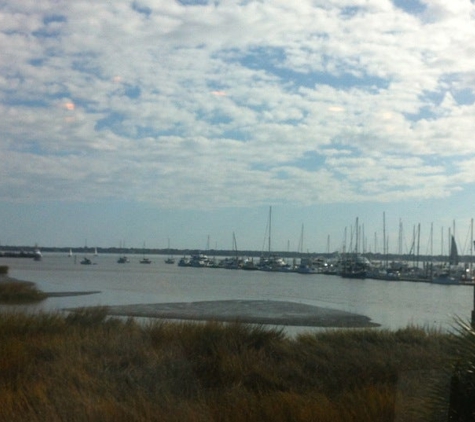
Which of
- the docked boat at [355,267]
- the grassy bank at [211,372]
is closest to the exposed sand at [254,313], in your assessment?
the grassy bank at [211,372]

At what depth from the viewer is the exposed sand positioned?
33.6 metres

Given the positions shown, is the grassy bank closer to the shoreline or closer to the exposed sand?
the shoreline

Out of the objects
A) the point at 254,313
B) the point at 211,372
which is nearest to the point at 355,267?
the point at 254,313

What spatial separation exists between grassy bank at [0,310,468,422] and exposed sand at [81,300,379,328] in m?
12.7

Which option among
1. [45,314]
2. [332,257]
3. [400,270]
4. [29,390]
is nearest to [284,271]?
[332,257]

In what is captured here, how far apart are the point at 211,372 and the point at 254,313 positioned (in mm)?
22748

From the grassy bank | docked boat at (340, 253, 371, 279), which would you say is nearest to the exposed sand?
the grassy bank

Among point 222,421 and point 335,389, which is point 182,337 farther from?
point 222,421

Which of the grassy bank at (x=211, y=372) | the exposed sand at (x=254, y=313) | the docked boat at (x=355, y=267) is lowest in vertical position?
the exposed sand at (x=254, y=313)

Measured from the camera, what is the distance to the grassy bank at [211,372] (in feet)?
34.0

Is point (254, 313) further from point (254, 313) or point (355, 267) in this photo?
point (355, 267)

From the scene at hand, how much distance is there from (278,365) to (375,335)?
467 cm

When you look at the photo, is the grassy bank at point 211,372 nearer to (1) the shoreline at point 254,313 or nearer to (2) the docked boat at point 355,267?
(1) the shoreline at point 254,313

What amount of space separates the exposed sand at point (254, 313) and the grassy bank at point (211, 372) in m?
12.7
